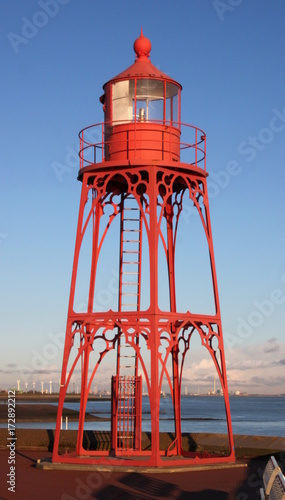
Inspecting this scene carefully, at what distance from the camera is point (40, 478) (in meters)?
22.7

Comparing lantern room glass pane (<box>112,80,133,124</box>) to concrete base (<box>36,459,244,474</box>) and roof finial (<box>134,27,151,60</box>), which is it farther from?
concrete base (<box>36,459,244,474</box>)

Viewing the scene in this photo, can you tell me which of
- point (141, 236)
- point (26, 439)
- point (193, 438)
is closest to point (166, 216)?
point (141, 236)

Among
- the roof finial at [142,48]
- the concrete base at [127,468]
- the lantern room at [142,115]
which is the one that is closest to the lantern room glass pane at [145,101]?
the lantern room at [142,115]

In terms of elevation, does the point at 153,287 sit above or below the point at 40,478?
above

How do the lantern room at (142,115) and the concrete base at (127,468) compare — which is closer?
the concrete base at (127,468)

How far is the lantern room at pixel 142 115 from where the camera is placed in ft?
84.3

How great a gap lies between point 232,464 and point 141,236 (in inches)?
286

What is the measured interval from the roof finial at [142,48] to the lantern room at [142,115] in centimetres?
74

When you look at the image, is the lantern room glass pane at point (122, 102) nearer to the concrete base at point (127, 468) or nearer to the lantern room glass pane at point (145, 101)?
the lantern room glass pane at point (145, 101)

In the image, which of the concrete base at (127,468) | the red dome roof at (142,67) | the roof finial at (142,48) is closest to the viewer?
the concrete base at (127,468)

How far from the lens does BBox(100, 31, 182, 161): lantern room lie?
2569 cm

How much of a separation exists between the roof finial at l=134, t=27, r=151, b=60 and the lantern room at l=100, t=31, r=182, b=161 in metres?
0.74

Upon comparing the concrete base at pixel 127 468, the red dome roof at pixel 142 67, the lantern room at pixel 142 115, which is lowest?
the concrete base at pixel 127 468

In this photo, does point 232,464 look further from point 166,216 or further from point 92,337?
point 166,216
